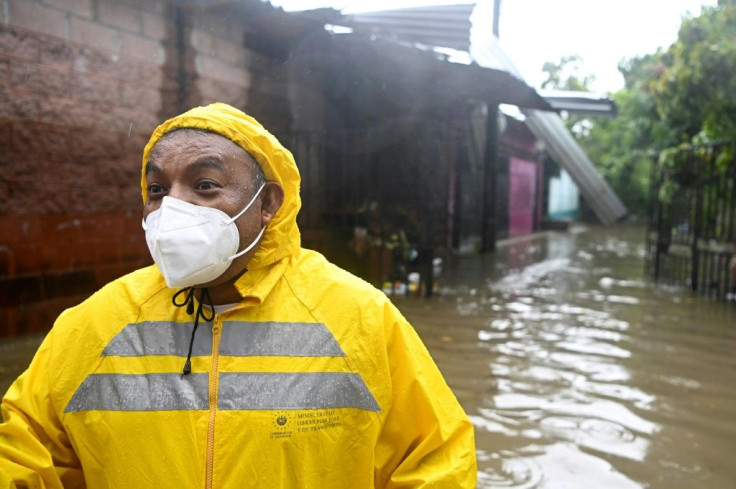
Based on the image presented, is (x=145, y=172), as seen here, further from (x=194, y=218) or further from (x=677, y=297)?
(x=677, y=297)

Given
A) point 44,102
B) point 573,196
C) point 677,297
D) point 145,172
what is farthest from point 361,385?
point 573,196

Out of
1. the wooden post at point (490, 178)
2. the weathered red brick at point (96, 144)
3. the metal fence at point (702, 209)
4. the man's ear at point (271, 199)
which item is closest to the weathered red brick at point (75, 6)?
the weathered red brick at point (96, 144)

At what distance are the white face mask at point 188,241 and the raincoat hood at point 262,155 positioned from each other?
0.12 metres

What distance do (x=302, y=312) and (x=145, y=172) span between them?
0.53 metres

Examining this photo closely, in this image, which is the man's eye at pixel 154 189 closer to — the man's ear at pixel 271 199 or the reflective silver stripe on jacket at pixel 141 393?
the man's ear at pixel 271 199

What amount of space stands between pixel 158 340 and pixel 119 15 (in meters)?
5.19

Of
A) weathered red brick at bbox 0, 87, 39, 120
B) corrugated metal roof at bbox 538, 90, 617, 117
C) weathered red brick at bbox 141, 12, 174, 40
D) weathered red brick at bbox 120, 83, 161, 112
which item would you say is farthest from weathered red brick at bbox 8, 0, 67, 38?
corrugated metal roof at bbox 538, 90, 617, 117

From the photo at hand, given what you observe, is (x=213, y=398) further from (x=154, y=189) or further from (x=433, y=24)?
(x=433, y=24)

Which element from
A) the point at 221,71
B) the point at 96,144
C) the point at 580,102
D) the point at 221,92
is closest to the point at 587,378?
the point at 96,144

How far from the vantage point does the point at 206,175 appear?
62.7 inches

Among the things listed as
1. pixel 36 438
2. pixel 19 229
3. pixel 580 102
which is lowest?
pixel 36 438

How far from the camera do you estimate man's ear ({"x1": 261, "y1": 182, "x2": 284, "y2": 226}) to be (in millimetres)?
1704

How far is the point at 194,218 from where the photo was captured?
158cm

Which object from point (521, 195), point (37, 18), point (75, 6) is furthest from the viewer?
point (521, 195)
